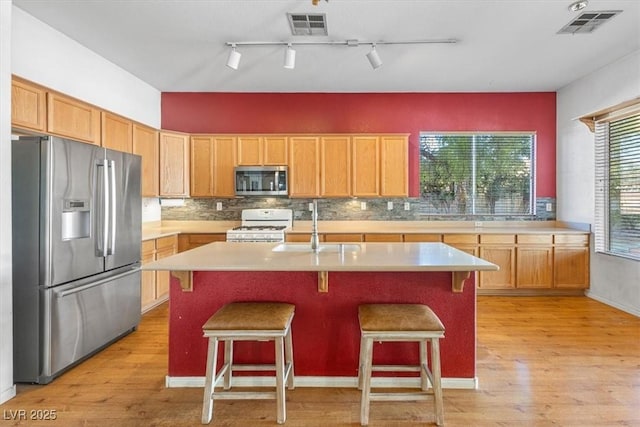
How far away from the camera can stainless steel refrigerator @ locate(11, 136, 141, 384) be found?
2.42 m

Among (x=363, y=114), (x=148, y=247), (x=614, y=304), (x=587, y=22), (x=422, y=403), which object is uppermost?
(x=587, y=22)

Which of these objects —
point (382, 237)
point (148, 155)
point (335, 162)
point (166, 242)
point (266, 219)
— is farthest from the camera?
Answer: point (266, 219)

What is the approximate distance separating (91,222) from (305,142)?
2.84m

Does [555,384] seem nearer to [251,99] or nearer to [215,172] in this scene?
[215,172]

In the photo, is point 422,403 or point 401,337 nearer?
point 401,337

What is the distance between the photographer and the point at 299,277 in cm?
244

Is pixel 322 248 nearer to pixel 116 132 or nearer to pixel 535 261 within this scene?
pixel 116 132

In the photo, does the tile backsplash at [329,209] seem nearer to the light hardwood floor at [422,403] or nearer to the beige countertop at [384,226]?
the beige countertop at [384,226]

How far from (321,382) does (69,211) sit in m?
2.13

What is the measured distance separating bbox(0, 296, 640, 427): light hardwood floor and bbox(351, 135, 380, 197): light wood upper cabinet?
7.81 feet

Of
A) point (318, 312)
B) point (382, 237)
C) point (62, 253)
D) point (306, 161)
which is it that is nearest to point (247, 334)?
point (318, 312)

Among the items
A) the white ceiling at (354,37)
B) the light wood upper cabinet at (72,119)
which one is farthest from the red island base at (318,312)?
the white ceiling at (354,37)

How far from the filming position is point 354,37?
11.3ft

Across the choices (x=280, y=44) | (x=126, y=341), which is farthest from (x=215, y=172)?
(x=126, y=341)
